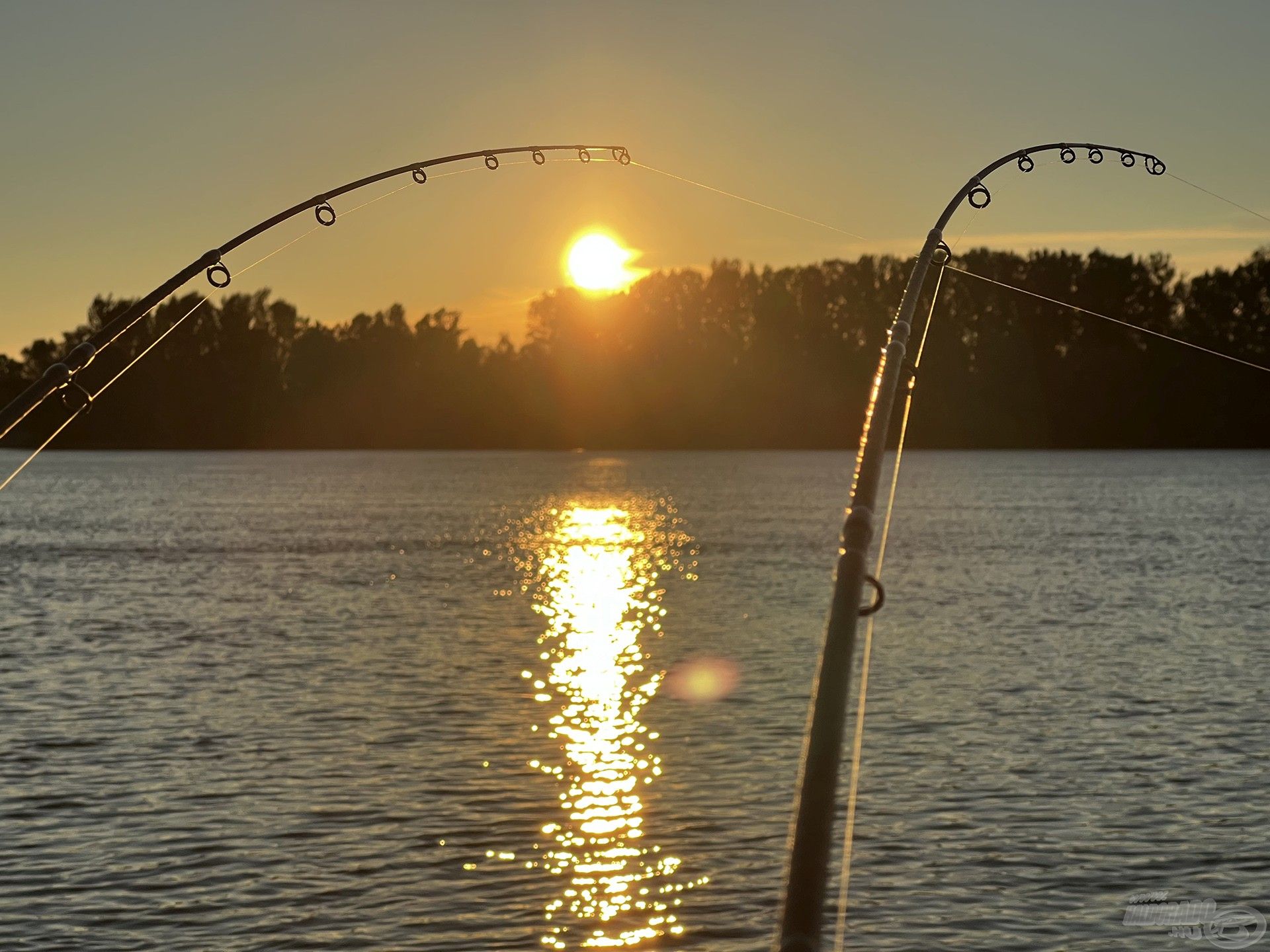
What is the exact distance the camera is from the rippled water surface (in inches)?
606

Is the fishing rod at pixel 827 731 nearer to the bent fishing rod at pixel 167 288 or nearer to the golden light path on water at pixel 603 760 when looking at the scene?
the bent fishing rod at pixel 167 288

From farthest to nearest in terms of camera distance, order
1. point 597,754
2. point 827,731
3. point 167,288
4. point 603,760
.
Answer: point 597,754
point 603,760
point 167,288
point 827,731

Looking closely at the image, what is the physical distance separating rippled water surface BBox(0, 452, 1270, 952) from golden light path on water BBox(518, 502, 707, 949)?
7 centimetres

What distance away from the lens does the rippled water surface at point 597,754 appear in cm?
1538

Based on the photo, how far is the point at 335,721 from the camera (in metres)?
24.8

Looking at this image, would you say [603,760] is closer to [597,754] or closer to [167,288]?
[597,754]

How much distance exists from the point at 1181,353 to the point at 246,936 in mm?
189123

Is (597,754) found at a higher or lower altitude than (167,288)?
lower

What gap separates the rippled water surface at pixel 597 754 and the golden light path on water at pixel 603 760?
2.8 inches

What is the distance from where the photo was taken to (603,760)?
22312 mm

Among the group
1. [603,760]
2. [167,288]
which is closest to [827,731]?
[167,288]

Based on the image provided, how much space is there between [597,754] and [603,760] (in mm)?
478

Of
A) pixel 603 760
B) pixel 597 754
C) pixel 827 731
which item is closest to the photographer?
pixel 827 731

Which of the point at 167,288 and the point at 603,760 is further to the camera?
the point at 603,760
